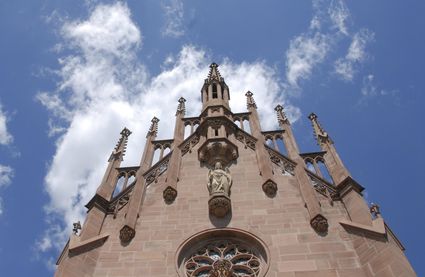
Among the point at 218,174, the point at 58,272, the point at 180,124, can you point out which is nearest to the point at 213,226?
the point at 218,174

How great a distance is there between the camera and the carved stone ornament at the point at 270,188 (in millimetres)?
16609

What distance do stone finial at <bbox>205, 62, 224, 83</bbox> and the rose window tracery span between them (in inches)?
537

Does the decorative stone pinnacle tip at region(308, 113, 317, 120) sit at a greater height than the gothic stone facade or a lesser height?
greater

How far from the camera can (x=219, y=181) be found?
1672cm

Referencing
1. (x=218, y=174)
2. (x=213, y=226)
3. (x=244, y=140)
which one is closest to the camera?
(x=213, y=226)

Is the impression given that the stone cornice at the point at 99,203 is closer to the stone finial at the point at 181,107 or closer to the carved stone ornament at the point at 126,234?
the carved stone ornament at the point at 126,234

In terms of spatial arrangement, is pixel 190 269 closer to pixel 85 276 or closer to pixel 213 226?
pixel 213 226

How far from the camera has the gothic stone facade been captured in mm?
13711

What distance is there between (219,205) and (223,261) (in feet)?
7.01

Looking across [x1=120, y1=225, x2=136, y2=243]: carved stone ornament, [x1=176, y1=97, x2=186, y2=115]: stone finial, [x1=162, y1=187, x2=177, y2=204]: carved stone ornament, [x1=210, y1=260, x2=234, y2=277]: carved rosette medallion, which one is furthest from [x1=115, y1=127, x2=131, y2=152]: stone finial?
[x1=210, y1=260, x2=234, y2=277]: carved rosette medallion

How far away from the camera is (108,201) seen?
56.6 feet

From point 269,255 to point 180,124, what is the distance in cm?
1052

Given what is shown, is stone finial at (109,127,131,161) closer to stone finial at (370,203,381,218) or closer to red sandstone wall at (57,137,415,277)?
red sandstone wall at (57,137,415,277)

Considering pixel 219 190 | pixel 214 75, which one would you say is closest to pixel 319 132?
pixel 219 190
